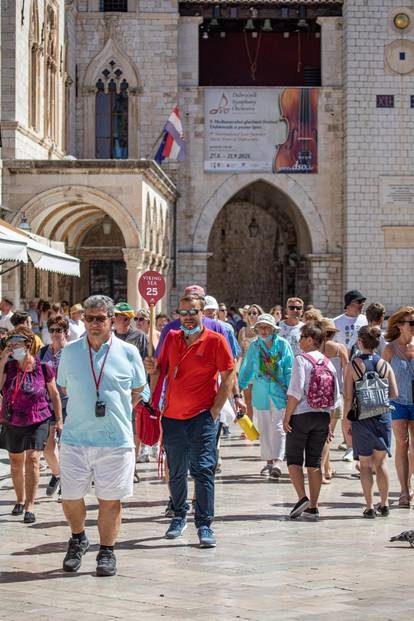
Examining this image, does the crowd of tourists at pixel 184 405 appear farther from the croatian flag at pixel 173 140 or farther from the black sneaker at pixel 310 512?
the croatian flag at pixel 173 140

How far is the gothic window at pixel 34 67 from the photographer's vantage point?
27.9 metres

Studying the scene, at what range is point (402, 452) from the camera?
10922 millimetres

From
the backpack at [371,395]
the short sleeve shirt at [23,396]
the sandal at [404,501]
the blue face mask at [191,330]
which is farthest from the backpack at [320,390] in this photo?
the short sleeve shirt at [23,396]

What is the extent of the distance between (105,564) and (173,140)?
26.5 m

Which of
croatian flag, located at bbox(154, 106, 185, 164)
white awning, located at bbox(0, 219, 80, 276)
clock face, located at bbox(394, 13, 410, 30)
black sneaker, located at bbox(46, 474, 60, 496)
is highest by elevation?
clock face, located at bbox(394, 13, 410, 30)

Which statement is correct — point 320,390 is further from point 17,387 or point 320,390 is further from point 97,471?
point 97,471

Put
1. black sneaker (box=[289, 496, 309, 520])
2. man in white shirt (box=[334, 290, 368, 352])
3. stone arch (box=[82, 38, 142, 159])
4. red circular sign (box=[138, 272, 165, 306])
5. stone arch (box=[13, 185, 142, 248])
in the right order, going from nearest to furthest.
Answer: black sneaker (box=[289, 496, 309, 520]) < man in white shirt (box=[334, 290, 368, 352]) < red circular sign (box=[138, 272, 165, 306]) < stone arch (box=[13, 185, 142, 248]) < stone arch (box=[82, 38, 142, 159])

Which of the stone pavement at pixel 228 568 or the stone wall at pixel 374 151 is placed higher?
the stone wall at pixel 374 151

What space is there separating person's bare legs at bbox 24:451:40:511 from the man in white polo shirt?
2135mm

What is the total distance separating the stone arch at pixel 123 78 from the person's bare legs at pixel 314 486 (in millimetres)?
26047

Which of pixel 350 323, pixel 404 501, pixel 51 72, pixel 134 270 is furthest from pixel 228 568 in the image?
pixel 51 72

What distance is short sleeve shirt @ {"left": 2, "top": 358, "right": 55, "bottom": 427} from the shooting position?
10.2 meters

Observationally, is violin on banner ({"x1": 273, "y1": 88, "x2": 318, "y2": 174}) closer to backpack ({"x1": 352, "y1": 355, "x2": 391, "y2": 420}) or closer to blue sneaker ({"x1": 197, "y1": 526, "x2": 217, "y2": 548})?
backpack ({"x1": 352, "y1": 355, "x2": 391, "y2": 420})

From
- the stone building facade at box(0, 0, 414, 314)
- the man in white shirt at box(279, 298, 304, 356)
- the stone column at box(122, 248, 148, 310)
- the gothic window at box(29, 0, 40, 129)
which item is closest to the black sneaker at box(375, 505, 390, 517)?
the man in white shirt at box(279, 298, 304, 356)
